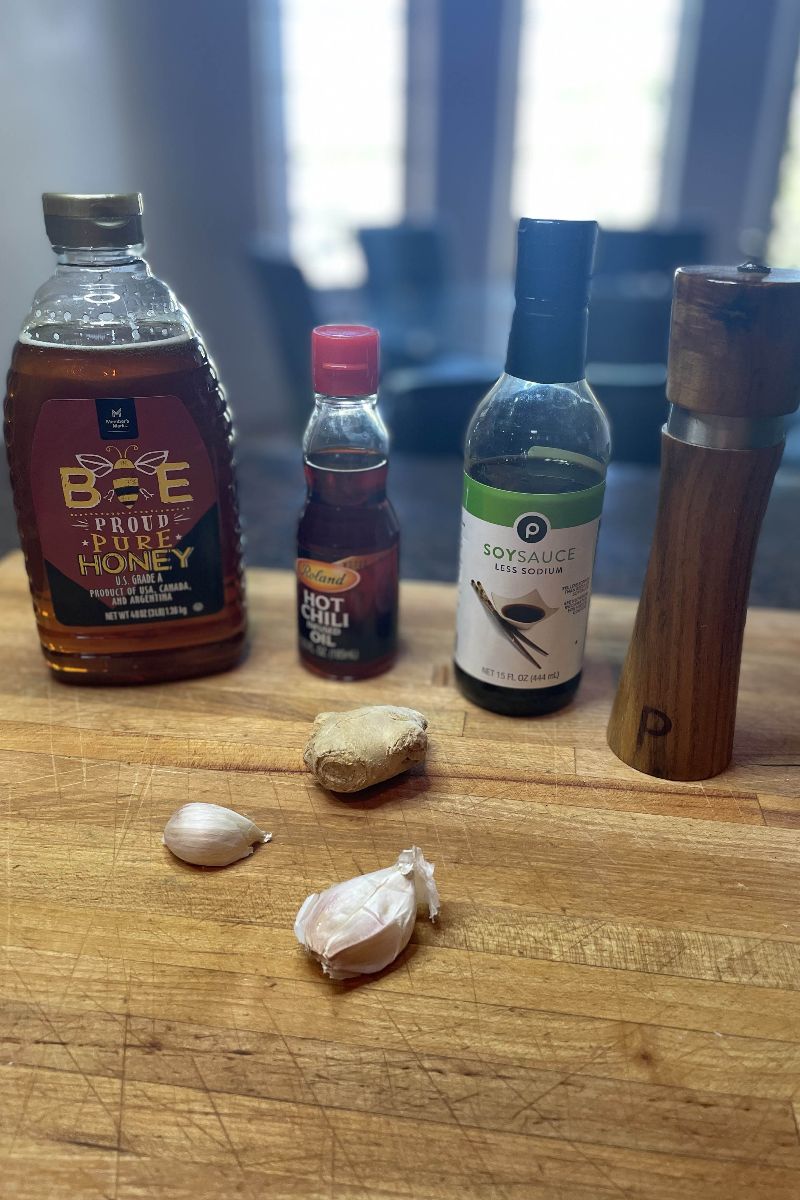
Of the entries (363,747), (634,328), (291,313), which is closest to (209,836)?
(363,747)

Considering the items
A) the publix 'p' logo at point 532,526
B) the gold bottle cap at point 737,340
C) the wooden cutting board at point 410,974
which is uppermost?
the gold bottle cap at point 737,340

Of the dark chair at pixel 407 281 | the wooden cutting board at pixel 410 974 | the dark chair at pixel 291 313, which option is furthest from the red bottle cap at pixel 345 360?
the dark chair at pixel 407 281

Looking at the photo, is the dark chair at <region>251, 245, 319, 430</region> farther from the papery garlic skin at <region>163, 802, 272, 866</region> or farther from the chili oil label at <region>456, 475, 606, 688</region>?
the papery garlic skin at <region>163, 802, 272, 866</region>

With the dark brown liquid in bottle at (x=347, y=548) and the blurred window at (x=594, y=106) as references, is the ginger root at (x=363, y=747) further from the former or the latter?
the blurred window at (x=594, y=106)

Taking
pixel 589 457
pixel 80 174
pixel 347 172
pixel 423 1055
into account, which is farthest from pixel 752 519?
pixel 347 172

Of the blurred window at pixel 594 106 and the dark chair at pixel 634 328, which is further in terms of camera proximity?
the blurred window at pixel 594 106

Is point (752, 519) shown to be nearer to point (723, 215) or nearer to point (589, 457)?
point (589, 457)
